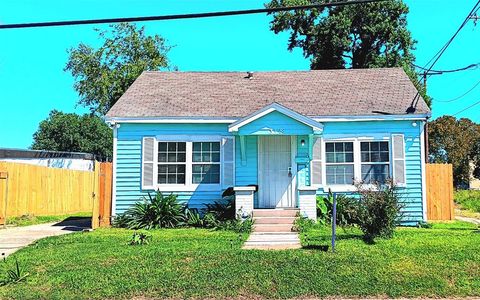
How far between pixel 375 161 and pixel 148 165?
6.98 meters

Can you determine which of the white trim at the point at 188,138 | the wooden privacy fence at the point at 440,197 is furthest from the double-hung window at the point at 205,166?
the wooden privacy fence at the point at 440,197

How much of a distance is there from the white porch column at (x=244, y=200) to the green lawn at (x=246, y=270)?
9.63 feet

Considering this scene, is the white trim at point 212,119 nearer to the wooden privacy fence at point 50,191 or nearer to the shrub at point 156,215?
the wooden privacy fence at point 50,191

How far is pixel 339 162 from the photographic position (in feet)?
44.8

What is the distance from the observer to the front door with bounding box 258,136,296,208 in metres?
13.6

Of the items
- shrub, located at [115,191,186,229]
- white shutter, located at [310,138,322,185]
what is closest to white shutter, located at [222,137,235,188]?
shrub, located at [115,191,186,229]

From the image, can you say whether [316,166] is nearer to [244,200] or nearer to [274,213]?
[274,213]

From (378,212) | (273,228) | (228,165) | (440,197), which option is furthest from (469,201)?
(378,212)

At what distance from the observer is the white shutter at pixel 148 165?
13.6 meters

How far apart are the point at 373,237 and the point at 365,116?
5.22 m

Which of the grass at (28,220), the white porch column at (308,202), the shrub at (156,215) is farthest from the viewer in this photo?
the grass at (28,220)

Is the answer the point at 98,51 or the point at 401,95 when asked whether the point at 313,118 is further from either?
the point at 98,51

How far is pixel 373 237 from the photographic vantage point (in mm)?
9219

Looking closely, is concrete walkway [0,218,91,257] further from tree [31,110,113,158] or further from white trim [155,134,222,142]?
tree [31,110,113,158]
